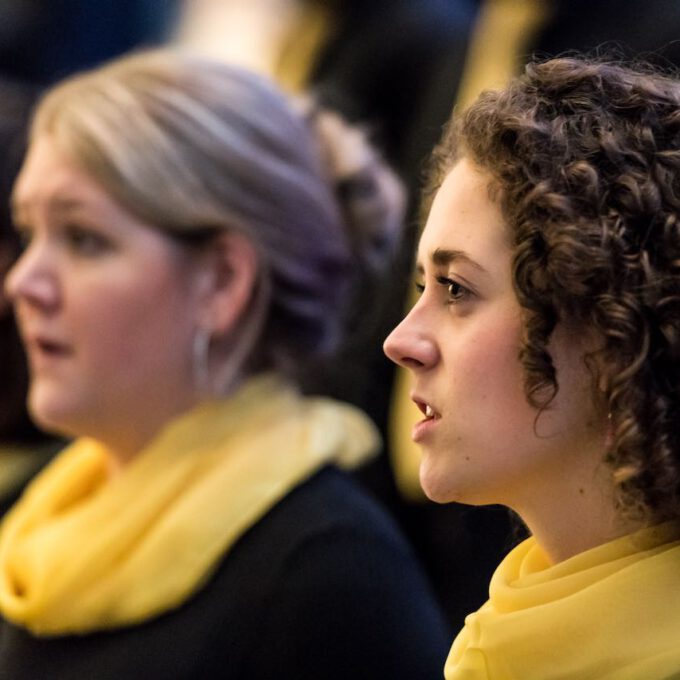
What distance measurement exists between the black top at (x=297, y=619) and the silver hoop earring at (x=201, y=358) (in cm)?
19

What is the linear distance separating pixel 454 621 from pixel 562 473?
2.80ft

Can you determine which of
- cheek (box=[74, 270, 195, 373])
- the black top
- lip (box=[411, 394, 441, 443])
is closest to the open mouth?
lip (box=[411, 394, 441, 443])

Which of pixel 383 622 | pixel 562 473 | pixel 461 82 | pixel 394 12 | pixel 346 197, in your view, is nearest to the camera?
→ pixel 562 473

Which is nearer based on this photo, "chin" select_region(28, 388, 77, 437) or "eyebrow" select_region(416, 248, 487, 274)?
"eyebrow" select_region(416, 248, 487, 274)

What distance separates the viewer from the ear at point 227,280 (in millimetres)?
1573

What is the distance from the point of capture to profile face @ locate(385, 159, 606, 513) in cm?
90

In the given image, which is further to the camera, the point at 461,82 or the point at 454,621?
the point at 461,82

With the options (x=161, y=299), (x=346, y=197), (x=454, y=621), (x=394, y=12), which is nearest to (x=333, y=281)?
(x=346, y=197)

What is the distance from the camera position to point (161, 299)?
1.55m

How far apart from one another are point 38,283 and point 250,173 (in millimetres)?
269

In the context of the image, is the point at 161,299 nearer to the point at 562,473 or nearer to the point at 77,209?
the point at 77,209

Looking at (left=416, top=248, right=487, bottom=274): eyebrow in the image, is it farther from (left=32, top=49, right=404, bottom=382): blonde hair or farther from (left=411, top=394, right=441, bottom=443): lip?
(left=32, top=49, right=404, bottom=382): blonde hair

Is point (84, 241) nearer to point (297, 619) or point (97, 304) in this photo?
point (97, 304)

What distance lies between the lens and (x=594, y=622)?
87cm
